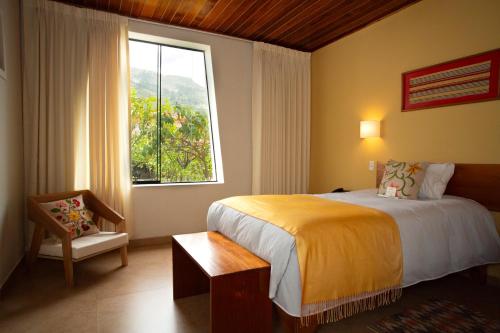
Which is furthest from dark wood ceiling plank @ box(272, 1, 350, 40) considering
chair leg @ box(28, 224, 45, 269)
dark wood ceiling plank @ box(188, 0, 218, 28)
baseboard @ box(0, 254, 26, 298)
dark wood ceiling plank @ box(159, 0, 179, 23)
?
baseboard @ box(0, 254, 26, 298)

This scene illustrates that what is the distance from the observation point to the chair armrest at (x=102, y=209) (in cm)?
320

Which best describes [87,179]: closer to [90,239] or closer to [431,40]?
[90,239]

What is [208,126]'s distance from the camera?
15.0ft

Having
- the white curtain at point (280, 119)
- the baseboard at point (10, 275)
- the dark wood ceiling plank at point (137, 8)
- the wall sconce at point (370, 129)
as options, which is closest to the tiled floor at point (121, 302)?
the baseboard at point (10, 275)

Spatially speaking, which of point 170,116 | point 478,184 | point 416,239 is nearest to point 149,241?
point 170,116

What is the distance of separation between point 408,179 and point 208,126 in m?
2.81

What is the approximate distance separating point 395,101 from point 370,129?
0.42 meters

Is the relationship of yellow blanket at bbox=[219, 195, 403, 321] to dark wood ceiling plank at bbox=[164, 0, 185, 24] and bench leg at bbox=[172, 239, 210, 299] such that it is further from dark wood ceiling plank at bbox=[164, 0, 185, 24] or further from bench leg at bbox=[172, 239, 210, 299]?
dark wood ceiling plank at bbox=[164, 0, 185, 24]

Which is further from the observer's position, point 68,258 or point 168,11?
point 168,11

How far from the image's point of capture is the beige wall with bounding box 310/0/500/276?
112 inches

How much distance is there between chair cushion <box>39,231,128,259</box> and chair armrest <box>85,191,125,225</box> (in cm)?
20

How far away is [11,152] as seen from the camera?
2.84m

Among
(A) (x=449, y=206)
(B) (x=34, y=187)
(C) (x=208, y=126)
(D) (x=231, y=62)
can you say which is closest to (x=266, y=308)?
(A) (x=449, y=206)

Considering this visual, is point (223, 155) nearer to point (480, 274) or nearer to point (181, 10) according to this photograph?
point (181, 10)
